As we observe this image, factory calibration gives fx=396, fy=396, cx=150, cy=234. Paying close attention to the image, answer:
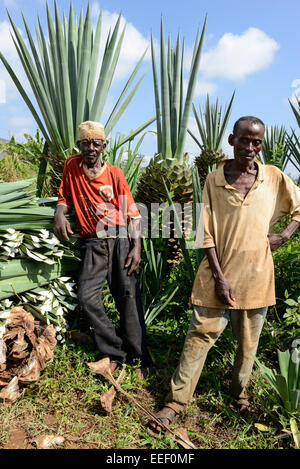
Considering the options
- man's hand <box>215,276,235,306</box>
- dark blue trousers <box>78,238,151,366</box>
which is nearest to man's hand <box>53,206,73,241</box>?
dark blue trousers <box>78,238,151,366</box>

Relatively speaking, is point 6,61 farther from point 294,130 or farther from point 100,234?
point 294,130

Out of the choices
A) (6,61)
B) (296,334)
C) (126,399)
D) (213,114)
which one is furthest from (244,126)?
(213,114)

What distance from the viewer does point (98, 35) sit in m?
3.43

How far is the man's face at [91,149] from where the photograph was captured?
2.61 metres

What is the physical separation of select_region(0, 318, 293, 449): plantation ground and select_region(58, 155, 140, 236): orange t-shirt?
0.95m

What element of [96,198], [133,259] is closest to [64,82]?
[96,198]

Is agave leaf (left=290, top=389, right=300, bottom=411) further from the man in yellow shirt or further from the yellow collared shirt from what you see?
the yellow collared shirt

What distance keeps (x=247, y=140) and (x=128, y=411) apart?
5.74 feet

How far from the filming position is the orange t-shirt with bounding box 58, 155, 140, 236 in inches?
106

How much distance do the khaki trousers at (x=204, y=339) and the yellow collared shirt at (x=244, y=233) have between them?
0.27 ft

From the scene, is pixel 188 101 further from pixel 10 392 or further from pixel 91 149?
pixel 10 392

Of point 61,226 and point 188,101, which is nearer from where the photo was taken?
point 61,226

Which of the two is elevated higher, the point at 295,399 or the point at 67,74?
the point at 67,74

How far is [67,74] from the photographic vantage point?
333 centimetres
